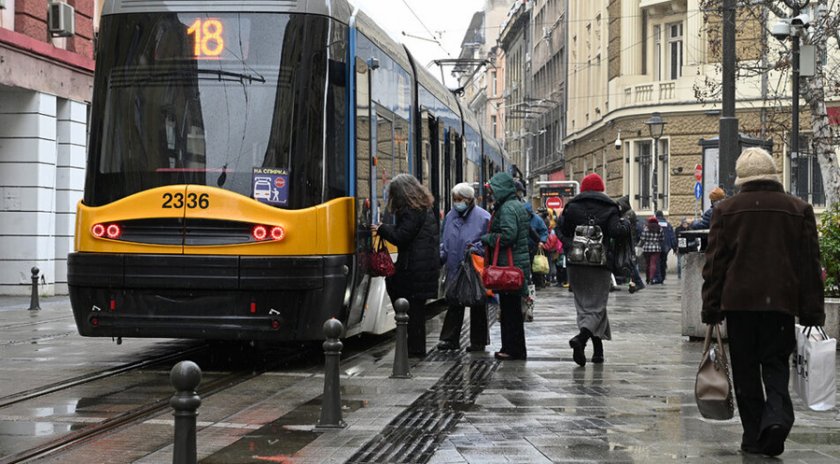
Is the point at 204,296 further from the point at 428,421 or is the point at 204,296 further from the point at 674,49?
the point at 674,49

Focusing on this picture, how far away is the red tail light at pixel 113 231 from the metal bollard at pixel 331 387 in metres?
3.42

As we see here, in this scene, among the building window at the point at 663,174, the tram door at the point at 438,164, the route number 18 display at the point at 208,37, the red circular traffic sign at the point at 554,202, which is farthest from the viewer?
the red circular traffic sign at the point at 554,202

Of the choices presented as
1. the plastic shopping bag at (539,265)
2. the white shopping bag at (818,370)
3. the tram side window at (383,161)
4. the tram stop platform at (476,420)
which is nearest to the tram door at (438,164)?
the tram side window at (383,161)

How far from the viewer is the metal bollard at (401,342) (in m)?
11.0

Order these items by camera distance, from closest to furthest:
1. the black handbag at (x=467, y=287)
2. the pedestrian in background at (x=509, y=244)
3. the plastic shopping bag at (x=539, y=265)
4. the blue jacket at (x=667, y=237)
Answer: the pedestrian in background at (x=509, y=244) < the black handbag at (x=467, y=287) < the plastic shopping bag at (x=539, y=265) < the blue jacket at (x=667, y=237)

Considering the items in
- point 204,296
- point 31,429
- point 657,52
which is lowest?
point 31,429

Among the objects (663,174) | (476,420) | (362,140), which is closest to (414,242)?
(362,140)

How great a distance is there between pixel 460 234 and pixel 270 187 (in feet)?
8.96

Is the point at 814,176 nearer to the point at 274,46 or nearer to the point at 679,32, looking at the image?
the point at 679,32

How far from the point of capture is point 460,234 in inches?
520

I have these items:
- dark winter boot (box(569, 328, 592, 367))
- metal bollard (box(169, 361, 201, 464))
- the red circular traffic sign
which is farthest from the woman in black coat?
the red circular traffic sign

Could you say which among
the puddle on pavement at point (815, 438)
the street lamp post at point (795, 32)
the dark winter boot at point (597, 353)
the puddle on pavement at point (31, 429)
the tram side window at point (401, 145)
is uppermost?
the street lamp post at point (795, 32)

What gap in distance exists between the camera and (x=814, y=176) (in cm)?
3669

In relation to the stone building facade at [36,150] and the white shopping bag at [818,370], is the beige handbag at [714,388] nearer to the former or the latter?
the white shopping bag at [818,370]
